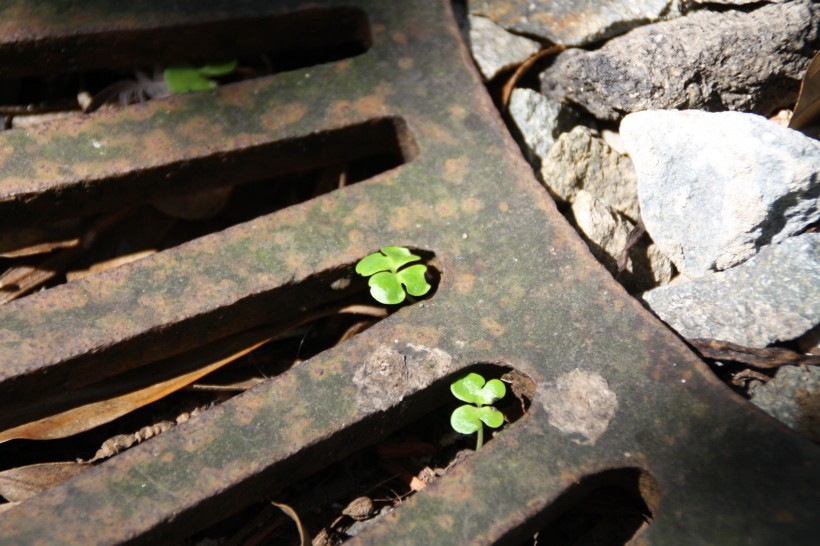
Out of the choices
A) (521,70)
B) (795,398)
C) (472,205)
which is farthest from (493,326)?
(521,70)

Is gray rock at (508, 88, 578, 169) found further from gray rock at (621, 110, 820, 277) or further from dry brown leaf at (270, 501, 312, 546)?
dry brown leaf at (270, 501, 312, 546)

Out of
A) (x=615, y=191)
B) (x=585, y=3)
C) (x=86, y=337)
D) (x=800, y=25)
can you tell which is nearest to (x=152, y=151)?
(x=86, y=337)

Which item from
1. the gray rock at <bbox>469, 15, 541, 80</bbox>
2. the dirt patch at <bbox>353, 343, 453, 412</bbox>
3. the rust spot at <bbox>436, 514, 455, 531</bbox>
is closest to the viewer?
the rust spot at <bbox>436, 514, 455, 531</bbox>

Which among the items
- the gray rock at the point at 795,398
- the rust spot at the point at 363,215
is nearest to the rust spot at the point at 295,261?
the rust spot at the point at 363,215

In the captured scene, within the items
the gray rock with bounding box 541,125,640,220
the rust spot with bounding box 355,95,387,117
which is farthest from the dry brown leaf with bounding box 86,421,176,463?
the gray rock with bounding box 541,125,640,220

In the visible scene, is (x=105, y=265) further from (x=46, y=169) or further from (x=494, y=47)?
(x=494, y=47)

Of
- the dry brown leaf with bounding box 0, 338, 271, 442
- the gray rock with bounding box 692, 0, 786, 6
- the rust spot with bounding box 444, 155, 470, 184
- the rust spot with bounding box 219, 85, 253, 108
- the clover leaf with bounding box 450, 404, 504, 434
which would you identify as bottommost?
the dry brown leaf with bounding box 0, 338, 271, 442

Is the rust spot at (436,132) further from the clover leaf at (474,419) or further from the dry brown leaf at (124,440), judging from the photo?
the dry brown leaf at (124,440)
